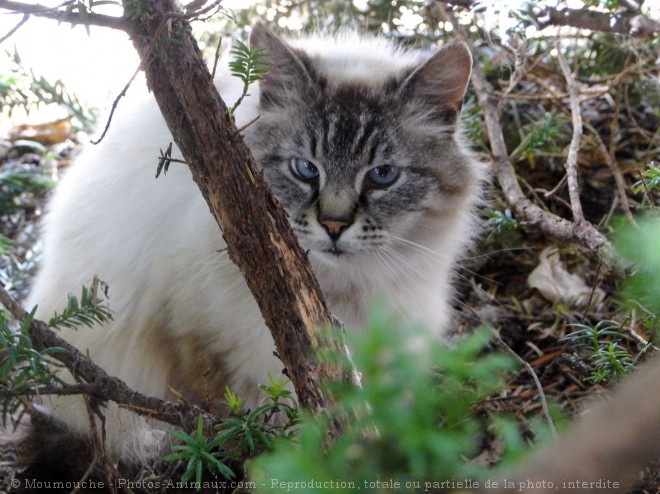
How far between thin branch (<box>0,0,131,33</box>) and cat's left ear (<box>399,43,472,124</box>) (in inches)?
55.1

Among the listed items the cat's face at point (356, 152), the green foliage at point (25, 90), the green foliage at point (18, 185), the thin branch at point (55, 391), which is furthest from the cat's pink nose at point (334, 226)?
the green foliage at point (18, 185)

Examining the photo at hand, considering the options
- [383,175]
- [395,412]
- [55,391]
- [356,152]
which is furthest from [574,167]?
[395,412]

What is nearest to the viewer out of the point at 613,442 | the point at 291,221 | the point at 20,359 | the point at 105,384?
the point at 613,442

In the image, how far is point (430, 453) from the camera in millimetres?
822

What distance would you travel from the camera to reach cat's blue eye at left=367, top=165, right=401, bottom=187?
8.80 feet

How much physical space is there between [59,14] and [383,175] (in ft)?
4.70

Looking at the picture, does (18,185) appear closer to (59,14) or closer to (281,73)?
(281,73)

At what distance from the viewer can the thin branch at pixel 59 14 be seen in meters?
1.54

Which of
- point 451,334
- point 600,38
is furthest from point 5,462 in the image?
point 600,38

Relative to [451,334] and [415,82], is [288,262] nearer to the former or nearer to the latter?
[415,82]

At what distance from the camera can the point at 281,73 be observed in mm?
2738

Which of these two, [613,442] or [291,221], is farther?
[291,221]

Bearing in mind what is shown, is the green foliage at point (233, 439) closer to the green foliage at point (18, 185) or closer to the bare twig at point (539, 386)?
the bare twig at point (539, 386)

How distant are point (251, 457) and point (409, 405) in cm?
101
